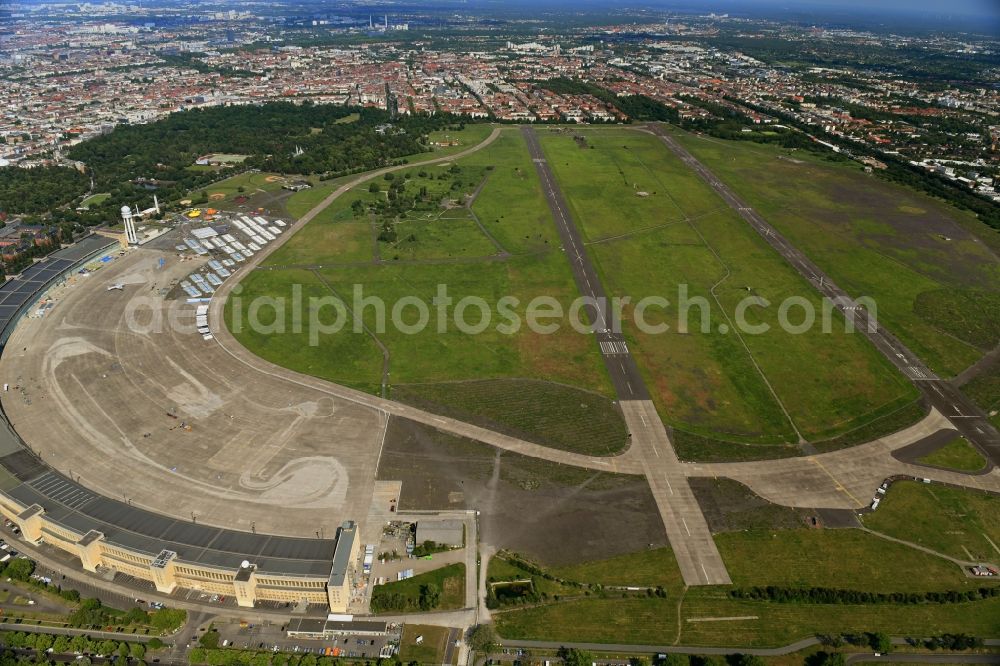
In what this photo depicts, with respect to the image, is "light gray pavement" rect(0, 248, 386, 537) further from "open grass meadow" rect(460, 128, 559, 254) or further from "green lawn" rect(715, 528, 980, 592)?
"open grass meadow" rect(460, 128, 559, 254)

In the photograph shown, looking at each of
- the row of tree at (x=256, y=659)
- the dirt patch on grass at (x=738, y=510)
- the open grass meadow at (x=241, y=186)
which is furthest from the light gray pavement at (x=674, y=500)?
the open grass meadow at (x=241, y=186)

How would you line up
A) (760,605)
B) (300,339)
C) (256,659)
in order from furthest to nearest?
(300,339)
(760,605)
(256,659)

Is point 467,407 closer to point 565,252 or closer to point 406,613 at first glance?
point 406,613

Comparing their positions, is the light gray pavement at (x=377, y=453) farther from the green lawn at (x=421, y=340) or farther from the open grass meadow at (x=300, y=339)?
the green lawn at (x=421, y=340)

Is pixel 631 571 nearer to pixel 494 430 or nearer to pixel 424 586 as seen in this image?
pixel 424 586

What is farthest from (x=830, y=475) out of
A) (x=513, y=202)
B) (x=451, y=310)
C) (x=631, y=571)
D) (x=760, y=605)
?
(x=513, y=202)

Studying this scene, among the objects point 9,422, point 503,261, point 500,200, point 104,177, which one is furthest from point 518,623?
point 104,177
